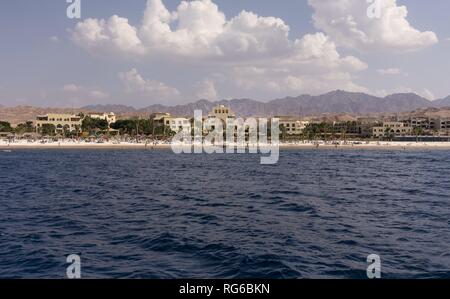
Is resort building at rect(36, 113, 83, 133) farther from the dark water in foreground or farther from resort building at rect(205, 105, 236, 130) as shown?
the dark water in foreground

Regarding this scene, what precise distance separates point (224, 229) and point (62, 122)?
152110 mm

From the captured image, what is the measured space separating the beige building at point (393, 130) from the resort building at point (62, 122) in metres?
116

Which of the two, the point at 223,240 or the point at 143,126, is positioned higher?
the point at 143,126

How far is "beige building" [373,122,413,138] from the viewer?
548ft

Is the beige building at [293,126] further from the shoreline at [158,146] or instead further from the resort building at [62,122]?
the resort building at [62,122]

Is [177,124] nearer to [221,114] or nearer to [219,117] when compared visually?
[219,117]

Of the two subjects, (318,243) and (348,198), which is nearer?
(318,243)

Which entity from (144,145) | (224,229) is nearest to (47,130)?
(144,145)

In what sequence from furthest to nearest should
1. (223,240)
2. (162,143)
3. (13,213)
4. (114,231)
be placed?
(162,143) < (13,213) < (114,231) < (223,240)

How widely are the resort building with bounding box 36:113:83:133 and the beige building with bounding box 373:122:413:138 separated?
116 m

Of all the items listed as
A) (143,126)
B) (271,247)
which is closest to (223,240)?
(271,247)

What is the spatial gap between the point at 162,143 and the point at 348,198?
3906 inches
